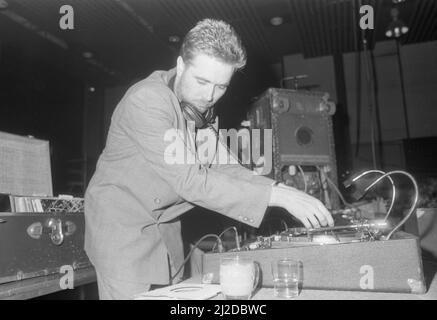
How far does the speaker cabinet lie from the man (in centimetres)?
117

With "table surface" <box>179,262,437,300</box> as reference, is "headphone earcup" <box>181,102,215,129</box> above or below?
above

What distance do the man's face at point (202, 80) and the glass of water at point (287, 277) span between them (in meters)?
0.70

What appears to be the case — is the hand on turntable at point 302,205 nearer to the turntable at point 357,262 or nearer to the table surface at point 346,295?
the turntable at point 357,262

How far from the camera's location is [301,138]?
2.64 m

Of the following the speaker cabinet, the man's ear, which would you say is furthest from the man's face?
the speaker cabinet

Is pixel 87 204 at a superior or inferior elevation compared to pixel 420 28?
inferior

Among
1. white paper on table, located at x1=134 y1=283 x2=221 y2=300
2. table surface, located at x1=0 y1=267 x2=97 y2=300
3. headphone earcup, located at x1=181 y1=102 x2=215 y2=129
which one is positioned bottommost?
table surface, located at x1=0 y1=267 x2=97 y2=300

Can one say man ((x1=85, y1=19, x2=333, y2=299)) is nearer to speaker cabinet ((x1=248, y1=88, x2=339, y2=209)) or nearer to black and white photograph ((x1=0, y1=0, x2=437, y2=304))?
black and white photograph ((x1=0, y1=0, x2=437, y2=304))

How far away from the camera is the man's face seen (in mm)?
1359

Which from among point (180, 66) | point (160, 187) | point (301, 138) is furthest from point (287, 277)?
point (301, 138)

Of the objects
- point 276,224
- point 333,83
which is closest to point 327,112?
point 276,224
